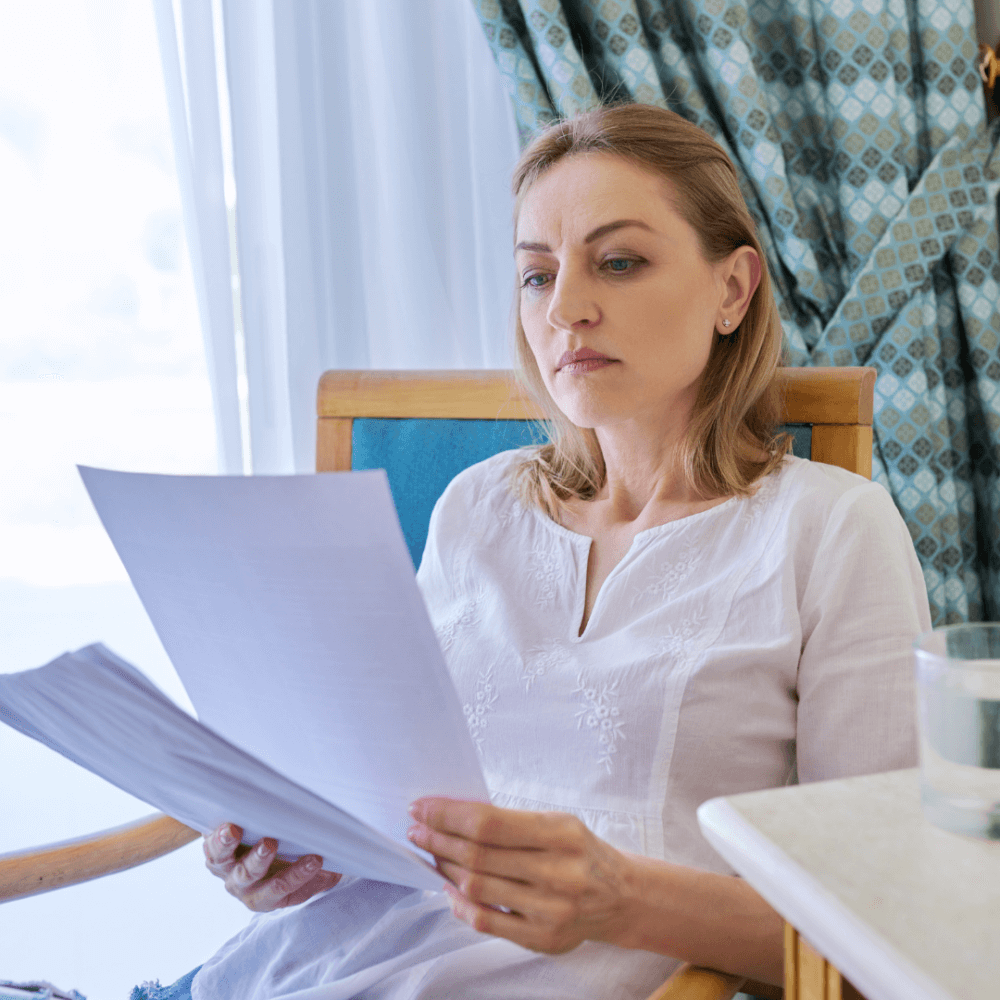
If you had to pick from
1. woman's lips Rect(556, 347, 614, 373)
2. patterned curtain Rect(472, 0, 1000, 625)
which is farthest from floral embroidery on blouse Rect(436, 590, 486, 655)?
patterned curtain Rect(472, 0, 1000, 625)

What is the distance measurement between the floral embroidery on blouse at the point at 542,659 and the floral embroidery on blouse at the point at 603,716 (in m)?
0.05

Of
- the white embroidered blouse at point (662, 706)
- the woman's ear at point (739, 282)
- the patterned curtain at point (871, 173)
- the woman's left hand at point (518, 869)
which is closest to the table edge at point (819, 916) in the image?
the woman's left hand at point (518, 869)

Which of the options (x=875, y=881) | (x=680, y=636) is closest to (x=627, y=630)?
(x=680, y=636)

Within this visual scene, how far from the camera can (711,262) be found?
1.02 m

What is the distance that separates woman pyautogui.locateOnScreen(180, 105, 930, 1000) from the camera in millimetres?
669

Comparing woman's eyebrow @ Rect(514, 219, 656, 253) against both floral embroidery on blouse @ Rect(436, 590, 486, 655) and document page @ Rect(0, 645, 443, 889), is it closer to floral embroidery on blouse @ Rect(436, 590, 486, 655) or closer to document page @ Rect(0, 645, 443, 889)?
floral embroidery on blouse @ Rect(436, 590, 486, 655)

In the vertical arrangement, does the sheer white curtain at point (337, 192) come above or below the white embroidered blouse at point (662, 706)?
above

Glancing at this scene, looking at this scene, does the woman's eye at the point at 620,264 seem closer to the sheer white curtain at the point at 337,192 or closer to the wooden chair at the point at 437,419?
the wooden chair at the point at 437,419

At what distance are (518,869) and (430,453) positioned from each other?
729 mm

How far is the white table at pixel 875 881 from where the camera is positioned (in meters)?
0.34

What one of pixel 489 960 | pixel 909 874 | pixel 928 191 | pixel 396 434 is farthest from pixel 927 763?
pixel 928 191

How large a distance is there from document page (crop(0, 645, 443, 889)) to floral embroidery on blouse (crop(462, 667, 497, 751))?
244mm

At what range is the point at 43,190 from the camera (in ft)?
4.80

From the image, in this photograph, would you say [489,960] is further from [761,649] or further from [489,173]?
[489,173]
